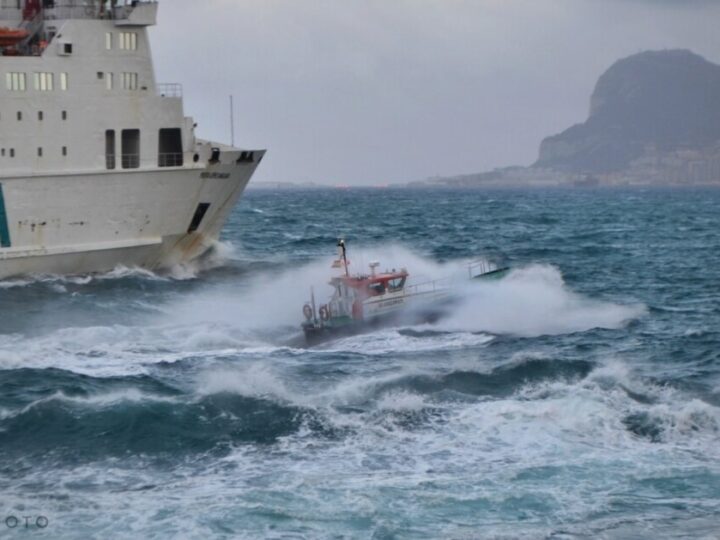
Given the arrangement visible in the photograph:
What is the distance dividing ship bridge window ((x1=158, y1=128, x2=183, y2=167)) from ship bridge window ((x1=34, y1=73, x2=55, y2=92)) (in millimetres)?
5434

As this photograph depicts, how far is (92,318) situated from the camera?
144 feet

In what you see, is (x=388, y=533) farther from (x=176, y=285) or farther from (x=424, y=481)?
(x=176, y=285)

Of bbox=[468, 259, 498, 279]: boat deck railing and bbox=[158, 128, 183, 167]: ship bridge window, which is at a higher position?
bbox=[158, 128, 183, 167]: ship bridge window

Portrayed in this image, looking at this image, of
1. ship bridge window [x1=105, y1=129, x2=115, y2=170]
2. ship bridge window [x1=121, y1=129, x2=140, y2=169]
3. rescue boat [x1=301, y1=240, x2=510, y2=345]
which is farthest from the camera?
ship bridge window [x1=121, y1=129, x2=140, y2=169]

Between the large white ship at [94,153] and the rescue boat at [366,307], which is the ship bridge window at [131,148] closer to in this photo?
the large white ship at [94,153]

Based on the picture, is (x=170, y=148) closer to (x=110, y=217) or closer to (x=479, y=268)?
(x=110, y=217)

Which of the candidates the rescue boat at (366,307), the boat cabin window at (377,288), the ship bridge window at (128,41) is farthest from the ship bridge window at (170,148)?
the boat cabin window at (377,288)

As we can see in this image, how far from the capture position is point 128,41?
5322cm

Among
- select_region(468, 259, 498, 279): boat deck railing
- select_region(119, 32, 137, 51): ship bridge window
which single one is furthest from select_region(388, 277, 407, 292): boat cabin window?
select_region(119, 32, 137, 51): ship bridge window

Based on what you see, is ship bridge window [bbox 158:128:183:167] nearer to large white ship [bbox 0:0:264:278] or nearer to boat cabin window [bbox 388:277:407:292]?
large white ship [bbox 0:0:264:278]

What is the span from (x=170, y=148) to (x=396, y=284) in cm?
1819

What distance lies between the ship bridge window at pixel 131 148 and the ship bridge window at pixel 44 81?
12.4ft

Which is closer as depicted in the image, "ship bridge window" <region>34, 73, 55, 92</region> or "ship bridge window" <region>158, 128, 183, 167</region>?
"ship bridge window" <region>34, 73, 55, 92</region>

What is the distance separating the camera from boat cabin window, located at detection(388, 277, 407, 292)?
1570 inches
